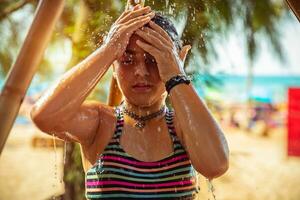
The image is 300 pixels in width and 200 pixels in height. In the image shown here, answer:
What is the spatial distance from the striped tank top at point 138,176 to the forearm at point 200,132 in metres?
0.16

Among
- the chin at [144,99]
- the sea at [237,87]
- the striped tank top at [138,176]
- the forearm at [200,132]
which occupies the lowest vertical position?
the striped tank top at [138,176]

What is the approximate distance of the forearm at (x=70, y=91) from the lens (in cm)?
182

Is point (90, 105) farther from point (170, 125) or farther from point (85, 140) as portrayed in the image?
point (170, 125)

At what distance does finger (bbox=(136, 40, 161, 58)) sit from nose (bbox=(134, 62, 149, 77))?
0.24ft

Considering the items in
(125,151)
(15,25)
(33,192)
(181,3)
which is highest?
(15,25)

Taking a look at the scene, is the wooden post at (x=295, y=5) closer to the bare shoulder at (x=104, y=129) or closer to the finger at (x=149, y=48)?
the finger at (x=149, y=48)

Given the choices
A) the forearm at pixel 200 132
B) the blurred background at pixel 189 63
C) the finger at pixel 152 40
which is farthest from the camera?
the blurred background at pixel 189 63

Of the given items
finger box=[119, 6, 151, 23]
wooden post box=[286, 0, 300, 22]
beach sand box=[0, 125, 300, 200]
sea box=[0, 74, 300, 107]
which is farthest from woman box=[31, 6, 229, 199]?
beach sand box=[0, 125, 300, 200]

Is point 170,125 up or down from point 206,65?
down

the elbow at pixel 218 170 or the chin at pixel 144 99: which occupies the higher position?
the chin at pixel 144 99

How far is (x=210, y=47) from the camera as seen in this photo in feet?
14.2

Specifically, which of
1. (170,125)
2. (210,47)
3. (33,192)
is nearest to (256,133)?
(33,192)

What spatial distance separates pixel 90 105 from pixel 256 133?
10.2 meters

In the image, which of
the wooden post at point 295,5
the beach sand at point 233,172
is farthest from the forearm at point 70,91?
the beach sand at point 233,172
